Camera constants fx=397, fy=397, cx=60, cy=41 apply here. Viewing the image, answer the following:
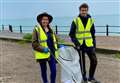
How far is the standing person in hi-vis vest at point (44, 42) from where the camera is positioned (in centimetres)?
817

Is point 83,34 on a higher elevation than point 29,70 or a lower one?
higher

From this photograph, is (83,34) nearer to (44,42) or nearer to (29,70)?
(44,42)

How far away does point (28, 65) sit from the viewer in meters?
13.2

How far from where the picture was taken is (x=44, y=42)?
27.0 feet

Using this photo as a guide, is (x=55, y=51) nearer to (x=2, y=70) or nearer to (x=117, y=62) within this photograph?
(x=2, y=70)

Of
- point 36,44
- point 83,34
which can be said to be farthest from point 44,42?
point 83,34

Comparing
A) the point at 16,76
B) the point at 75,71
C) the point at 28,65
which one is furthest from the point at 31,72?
the point at 75,71

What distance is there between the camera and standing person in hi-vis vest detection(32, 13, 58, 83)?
8.17 meters

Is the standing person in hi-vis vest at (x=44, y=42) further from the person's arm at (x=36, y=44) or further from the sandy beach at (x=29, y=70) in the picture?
the sandy beach at (x=29, y=70)

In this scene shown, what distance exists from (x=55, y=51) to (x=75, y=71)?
1.94ft

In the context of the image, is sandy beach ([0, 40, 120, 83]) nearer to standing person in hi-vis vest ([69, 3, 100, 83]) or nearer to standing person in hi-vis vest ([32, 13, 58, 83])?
standing person in hi-vis vest ([69, 3, 100, 83])

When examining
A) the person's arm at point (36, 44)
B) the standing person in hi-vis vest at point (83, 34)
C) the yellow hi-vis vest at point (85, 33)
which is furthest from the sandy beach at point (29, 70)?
the person's arm at point (36, 44)

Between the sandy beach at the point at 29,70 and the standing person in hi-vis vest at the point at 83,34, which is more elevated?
the standing person in hi-vis vest at the point at 83,34

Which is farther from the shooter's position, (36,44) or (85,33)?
(85,33)
